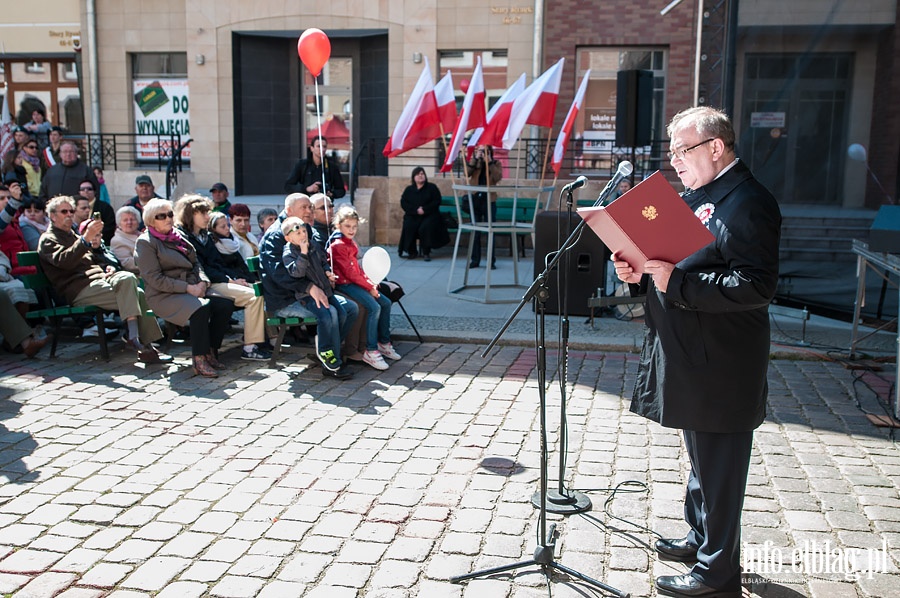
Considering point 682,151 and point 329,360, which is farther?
point 329,360

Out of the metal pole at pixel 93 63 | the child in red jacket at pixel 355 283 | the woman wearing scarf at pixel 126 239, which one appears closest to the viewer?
the child in red jacket at pixel 355 283

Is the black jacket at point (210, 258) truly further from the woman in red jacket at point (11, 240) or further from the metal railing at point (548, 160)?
the metal railing at point (548, 160)

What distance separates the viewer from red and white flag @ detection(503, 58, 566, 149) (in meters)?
10.5

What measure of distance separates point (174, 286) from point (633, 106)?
727 centimetres

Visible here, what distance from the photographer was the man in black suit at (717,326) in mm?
3412

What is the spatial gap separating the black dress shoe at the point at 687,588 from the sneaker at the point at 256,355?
508cm

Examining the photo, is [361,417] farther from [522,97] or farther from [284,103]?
[284,103]

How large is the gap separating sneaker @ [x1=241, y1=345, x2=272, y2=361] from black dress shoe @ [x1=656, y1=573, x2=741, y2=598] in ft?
16.7

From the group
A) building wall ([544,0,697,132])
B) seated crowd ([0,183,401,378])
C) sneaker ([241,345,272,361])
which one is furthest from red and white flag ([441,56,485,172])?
building wall ([544,0,697,132])

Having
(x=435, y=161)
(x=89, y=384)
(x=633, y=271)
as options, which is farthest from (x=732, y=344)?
(x=435, y=161)

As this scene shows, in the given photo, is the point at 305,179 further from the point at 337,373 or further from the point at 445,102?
the point at 337,373

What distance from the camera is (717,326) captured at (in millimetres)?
3545

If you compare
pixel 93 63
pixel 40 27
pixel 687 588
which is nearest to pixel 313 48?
pixel 687 588

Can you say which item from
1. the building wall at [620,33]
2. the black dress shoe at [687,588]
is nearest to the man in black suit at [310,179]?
the building wall at [620,33]
